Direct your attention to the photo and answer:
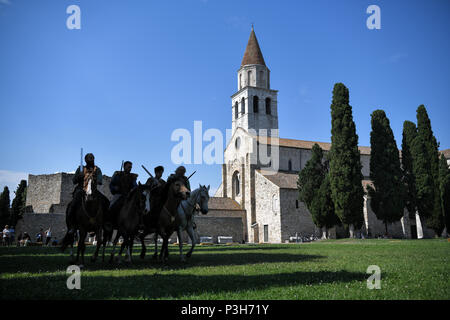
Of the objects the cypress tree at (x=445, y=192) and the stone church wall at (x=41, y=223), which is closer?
the stone church wall at (x=41, y=223)

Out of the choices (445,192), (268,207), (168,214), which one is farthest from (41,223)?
(445,192)

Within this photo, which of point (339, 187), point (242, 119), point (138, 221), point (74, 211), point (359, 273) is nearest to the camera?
Answer: point (359, 273)

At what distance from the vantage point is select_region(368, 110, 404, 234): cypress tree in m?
32.9

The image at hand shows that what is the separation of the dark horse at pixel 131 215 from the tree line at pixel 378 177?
1021 inches

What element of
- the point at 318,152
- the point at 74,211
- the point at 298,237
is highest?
the point at 318,152

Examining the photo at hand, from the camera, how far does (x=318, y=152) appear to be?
36.0 meters

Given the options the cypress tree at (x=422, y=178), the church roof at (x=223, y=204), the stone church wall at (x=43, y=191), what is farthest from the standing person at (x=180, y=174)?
the stone church wall at (x=43, y=191)

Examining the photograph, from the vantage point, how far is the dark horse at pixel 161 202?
29.5 feet

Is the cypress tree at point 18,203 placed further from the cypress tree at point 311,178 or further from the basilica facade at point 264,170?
the cypress tree at point 311,178

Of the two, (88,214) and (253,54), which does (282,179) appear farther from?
(88,214)

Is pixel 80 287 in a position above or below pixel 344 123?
below
